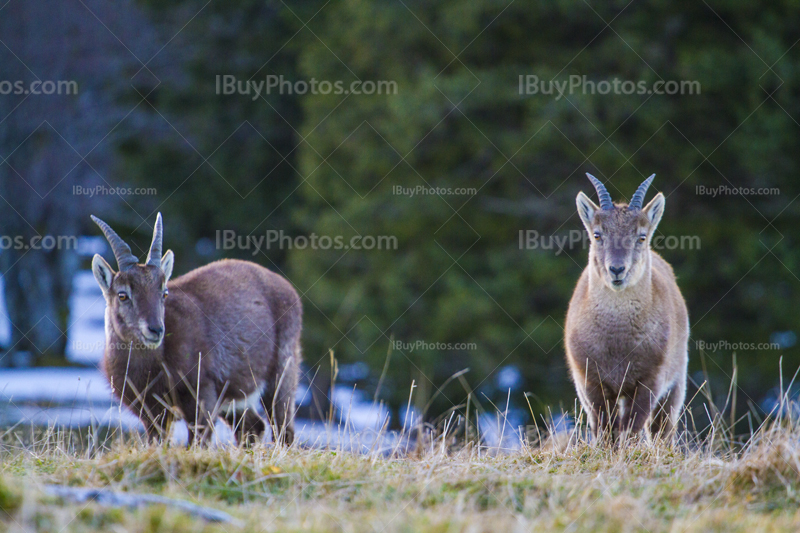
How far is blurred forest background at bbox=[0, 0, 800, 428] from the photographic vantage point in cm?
1323

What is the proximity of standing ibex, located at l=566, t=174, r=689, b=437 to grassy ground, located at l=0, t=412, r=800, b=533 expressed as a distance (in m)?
1.32

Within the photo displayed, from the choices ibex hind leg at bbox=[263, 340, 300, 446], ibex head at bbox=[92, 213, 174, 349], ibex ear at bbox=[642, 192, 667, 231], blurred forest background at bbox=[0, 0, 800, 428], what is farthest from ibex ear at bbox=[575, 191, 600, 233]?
blurred forest background at bbox=[0, 0, 800, 428]

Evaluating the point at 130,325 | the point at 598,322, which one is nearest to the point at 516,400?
the point at 598,322

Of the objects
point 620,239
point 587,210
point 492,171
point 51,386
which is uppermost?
point 492,171

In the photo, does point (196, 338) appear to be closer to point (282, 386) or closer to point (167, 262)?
point (167, 262)

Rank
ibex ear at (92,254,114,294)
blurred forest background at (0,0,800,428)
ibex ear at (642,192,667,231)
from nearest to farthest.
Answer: ibex ear at (92,254,114,294) < ibex ear at (642,192,667,231) < blurred forest background at (0,0,800,428)

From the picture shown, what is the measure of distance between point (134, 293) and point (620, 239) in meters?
3.99

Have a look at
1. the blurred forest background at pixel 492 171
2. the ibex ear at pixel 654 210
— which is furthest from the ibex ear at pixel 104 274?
the blurred forest background at pixel 492 171

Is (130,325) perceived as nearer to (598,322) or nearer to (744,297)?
(598,322)

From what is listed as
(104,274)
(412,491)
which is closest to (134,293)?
(104,274)

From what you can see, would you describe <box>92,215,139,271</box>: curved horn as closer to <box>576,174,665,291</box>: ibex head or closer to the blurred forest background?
<box>576,174,665,291</box>: ibex head

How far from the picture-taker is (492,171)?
1451 cm

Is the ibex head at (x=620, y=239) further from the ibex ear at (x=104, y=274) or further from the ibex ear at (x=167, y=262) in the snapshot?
the ibex ear at (x=104, y=274)

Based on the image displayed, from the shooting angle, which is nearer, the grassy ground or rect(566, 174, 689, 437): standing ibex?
the grassy ground
